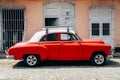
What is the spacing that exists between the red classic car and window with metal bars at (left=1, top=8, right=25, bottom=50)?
15.5 feet

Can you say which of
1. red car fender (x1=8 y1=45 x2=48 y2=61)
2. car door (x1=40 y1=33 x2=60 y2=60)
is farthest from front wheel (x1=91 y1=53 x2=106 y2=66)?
red car fender (x1=8 y1=45 x2=48 y2=61)

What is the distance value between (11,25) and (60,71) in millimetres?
7197

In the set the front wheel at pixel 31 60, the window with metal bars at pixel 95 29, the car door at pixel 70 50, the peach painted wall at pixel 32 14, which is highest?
the peach painted wall at pixel 32 14

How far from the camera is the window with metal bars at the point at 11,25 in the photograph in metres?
20.4

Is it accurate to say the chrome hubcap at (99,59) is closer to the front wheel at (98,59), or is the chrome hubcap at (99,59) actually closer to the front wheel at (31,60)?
the front wheel at (98,59)

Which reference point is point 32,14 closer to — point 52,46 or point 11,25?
point 11,25

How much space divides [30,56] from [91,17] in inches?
254

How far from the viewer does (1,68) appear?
1507 cm

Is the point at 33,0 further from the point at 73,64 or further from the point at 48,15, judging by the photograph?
the point at 73,64

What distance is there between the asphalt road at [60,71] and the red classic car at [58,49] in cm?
40

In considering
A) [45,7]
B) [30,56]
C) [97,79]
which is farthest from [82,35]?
[97,79]

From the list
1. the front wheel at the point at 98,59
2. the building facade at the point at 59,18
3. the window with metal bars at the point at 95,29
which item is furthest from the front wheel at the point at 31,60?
the window with metal bars at the point at 95,29

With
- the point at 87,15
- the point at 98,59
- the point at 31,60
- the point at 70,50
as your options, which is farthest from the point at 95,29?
the point at 31,60

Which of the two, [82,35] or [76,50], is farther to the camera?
[82,35]
